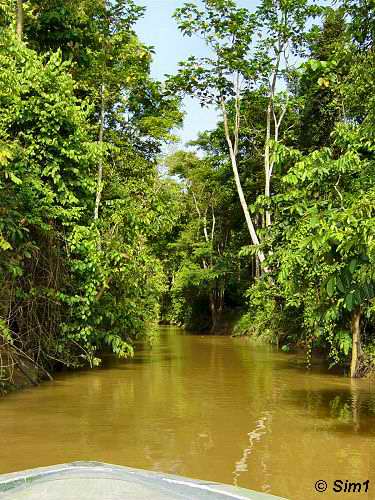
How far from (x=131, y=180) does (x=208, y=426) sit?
1108cm

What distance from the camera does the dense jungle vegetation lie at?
8.27 metres

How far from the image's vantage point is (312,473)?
5586mm

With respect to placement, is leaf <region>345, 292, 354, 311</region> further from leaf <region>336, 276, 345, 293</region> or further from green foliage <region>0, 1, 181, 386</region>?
green foliage <region>0, 1, 181, 386</region>

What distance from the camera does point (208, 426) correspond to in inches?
300

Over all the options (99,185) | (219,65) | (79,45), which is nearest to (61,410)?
(99,185)

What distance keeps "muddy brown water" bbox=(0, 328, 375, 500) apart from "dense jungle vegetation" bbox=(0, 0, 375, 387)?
1.08 m

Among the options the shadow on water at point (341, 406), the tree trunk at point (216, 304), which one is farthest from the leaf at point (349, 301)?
the tree trunk at point (216, 304)

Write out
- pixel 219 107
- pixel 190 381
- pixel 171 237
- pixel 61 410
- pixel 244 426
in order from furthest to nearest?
pixel 171 237 → pixel 219 107 → pixel 190 381 → pixel 61 410 → pixel 244 426

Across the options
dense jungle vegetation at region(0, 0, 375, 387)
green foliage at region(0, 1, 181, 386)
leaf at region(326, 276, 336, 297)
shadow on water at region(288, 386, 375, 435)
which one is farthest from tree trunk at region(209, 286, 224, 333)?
leaf at region(326, 276, 336, 297)

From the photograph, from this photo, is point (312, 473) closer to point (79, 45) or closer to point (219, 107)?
point (79, 45)

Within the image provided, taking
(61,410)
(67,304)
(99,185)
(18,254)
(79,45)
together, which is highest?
(79,45)

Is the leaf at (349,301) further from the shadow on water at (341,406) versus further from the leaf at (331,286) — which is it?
the shadow on water at (341,406)

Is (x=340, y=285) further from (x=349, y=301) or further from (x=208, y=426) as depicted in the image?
(x=208, y=426)

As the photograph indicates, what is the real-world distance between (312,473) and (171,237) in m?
32.4
